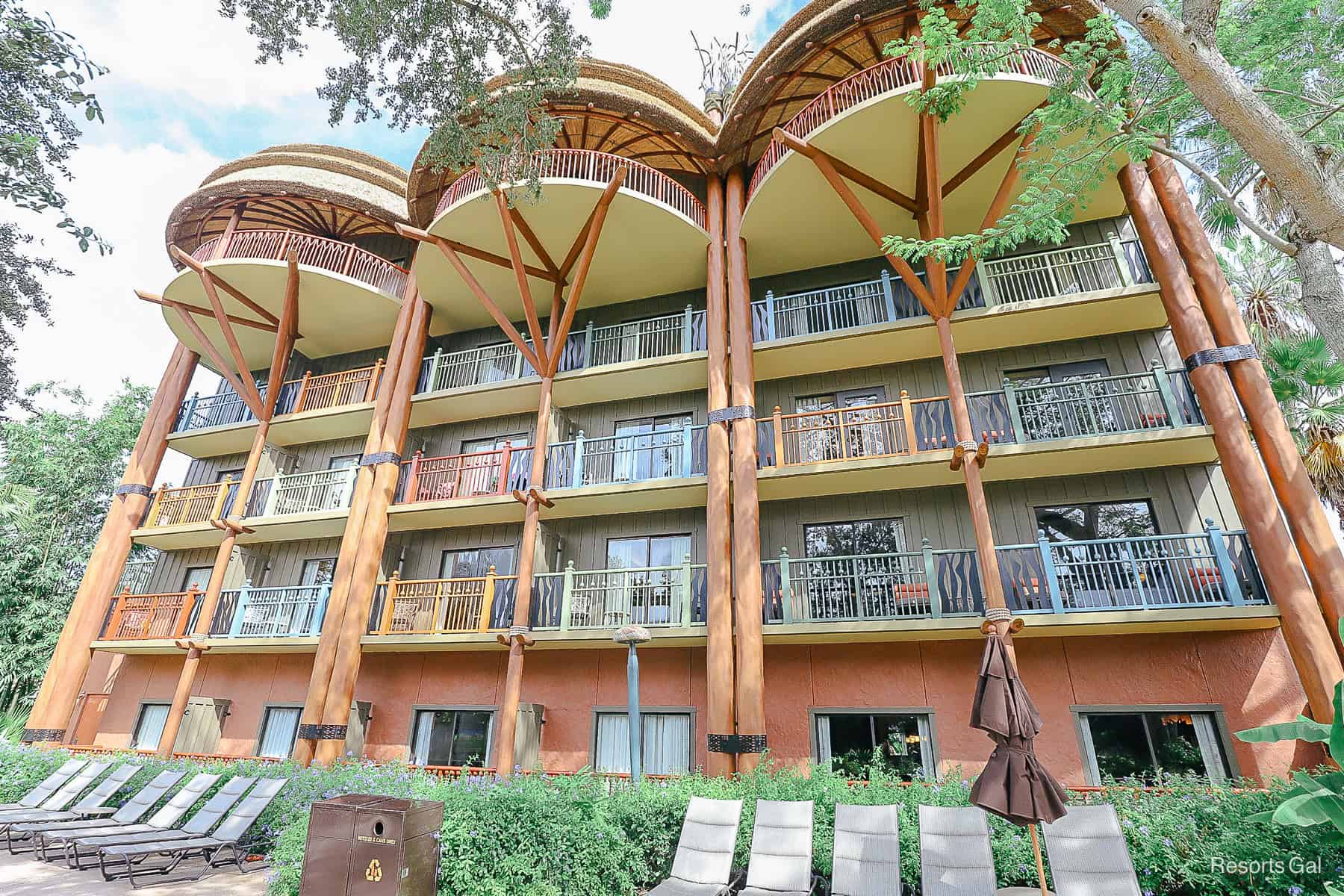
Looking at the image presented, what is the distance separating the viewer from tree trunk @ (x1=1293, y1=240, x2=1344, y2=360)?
5859 millimetres

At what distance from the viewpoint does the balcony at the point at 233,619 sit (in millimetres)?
12914

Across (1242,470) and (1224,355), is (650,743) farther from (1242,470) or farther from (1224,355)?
(1224,355)

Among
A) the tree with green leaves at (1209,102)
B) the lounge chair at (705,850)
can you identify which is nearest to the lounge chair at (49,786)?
the lounge chair at (705,850)

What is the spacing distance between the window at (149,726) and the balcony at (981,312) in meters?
15.9

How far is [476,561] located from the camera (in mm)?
13805

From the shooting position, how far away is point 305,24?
817cm

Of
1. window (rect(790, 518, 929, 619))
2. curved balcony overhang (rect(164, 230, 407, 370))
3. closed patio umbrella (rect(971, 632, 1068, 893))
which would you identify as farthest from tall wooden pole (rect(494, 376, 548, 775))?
closed patio umbrella (rect(971, 632, 1068, 893))

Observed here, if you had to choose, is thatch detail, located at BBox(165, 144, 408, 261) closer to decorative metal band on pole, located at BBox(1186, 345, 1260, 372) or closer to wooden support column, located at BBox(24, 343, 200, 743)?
wooden support column, located at BBox(24, 343, 200, 743)

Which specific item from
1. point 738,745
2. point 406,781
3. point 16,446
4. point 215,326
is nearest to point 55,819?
point 406,781

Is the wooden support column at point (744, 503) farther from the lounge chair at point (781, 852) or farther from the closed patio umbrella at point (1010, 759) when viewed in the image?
the closed patio umbrella at point (1010, 759)

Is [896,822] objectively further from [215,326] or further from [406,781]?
[215,326]

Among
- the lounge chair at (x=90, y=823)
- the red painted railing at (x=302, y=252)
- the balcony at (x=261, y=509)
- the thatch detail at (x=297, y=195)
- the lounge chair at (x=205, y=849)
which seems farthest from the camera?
the thatch detail at (x=297, y=195)

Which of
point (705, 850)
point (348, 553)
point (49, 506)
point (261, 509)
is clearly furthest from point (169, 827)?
point (49, 506)

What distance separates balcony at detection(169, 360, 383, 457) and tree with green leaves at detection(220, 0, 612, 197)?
23.2 ft
